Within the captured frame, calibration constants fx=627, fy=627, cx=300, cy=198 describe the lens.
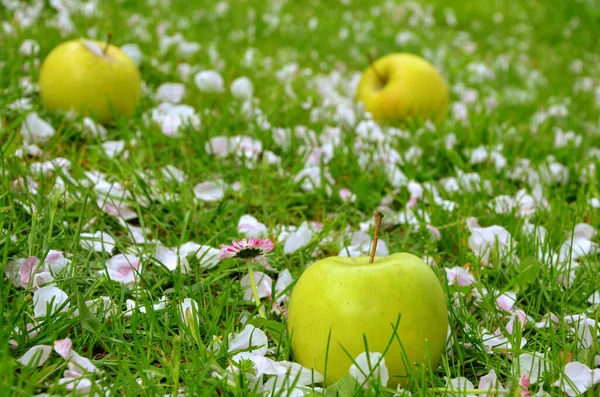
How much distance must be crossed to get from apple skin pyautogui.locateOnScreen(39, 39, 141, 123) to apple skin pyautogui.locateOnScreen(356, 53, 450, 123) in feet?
4.71

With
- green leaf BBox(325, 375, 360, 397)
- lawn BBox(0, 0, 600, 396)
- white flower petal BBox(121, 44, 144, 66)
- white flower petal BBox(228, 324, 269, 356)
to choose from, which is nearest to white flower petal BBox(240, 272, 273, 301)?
lawn BBox(0, 0, 600, 396)

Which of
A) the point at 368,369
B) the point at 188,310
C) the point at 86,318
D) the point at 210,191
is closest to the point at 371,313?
the point at 368,369

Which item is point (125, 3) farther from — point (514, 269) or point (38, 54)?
point (514, 269)

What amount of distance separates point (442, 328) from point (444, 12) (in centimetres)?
661

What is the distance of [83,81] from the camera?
2.87m

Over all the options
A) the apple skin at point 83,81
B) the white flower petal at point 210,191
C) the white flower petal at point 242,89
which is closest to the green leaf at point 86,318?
the white flower petal at point 210,191

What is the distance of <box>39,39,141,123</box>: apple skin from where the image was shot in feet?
9.44

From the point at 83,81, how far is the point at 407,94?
1.76m

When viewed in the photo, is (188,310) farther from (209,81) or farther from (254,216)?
(209,81)

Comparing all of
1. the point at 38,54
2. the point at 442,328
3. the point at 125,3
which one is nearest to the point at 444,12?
the point at 125,3

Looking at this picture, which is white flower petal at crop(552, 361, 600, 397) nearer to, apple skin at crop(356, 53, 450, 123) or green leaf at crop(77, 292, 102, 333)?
green leaf at crop(77, 292, 102, 333)

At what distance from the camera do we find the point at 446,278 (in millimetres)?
1911

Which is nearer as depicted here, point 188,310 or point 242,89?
point 188,310

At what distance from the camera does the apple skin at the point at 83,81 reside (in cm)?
288
